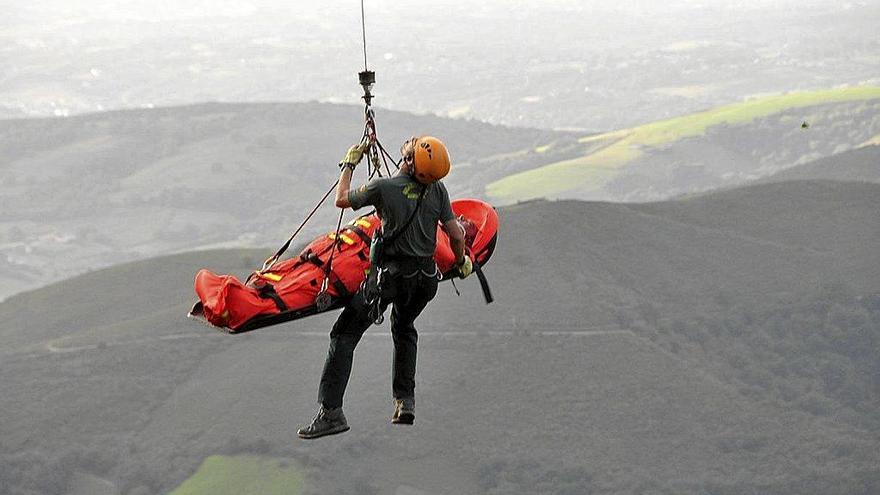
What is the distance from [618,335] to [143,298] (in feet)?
176

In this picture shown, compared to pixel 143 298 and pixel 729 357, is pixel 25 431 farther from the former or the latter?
pixel 729 357

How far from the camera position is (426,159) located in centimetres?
1354

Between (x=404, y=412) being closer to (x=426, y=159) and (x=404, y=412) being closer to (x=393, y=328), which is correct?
(x=393, y=328)

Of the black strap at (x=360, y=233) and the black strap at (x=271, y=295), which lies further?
the black strap at (x=360, y=233)

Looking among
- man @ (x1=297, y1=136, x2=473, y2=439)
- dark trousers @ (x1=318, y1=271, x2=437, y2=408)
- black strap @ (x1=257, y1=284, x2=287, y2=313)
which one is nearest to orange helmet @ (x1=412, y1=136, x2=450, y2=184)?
man @ (x1=297, y1=136, x2=473, y2=439)

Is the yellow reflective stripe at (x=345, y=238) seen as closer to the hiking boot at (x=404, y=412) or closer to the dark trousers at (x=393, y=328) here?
the dark trousers at (x=393, y=328)

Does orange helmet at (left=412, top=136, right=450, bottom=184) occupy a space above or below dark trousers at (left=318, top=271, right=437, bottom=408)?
above

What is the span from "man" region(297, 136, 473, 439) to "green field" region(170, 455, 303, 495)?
9226cm

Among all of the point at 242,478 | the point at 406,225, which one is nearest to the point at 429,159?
the point at 406,225

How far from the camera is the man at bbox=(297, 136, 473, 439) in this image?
1365 centimetres

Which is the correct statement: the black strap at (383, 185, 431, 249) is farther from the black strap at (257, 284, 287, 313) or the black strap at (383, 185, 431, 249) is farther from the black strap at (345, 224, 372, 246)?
the black strap at (257, 284, 287, 313)

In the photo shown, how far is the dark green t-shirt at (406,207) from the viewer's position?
13750 millimetres

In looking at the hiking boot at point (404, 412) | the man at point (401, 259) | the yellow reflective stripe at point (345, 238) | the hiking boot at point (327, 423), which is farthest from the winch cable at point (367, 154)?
the hiking boot at point (404, 412)

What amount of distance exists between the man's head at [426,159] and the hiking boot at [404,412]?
247 cm
